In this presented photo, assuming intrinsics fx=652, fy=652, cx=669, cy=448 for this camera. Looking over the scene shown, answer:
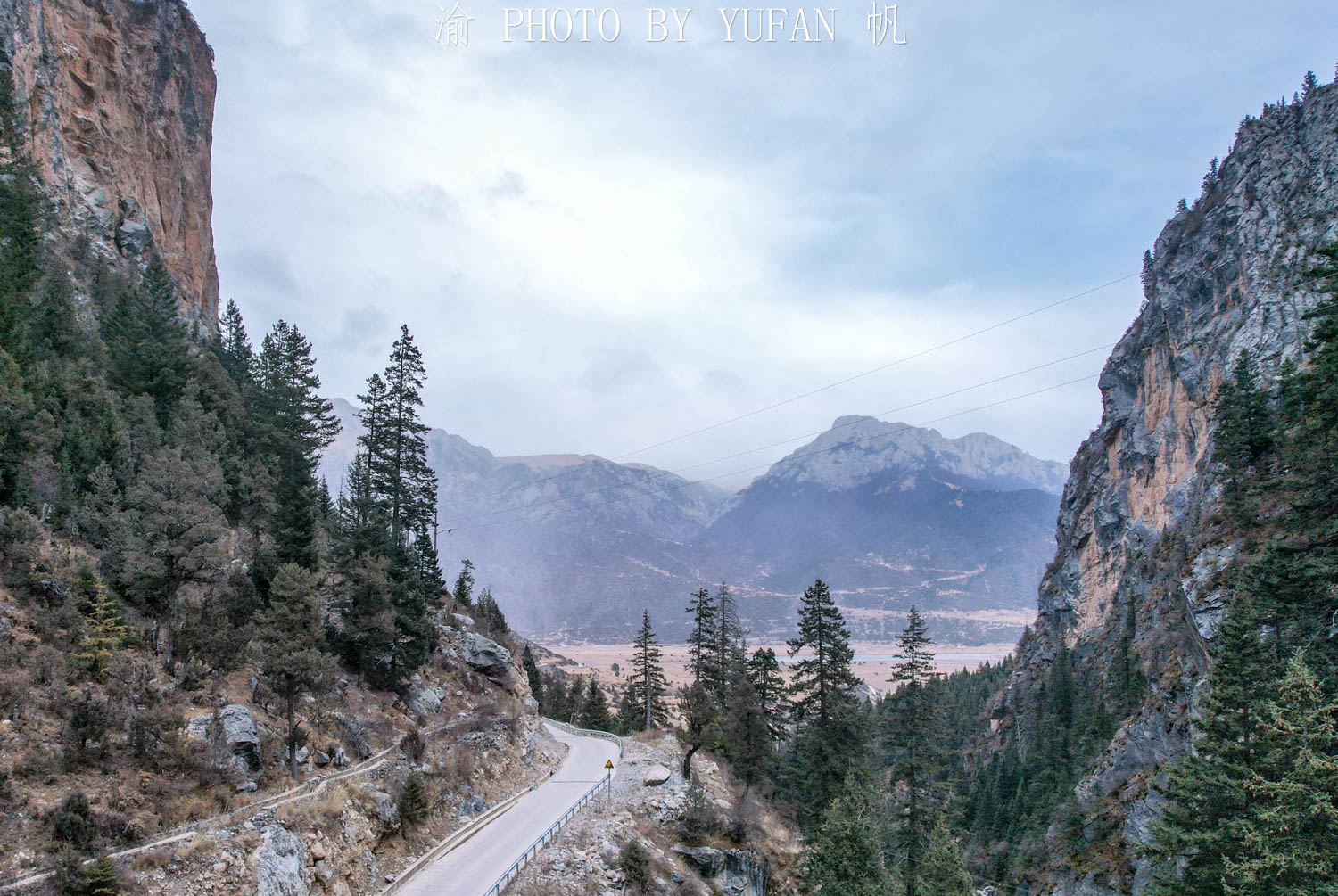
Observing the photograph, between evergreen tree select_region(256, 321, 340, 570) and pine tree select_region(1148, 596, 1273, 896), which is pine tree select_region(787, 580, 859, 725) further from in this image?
evergreen tree select_region(256, 321, 340, 570)

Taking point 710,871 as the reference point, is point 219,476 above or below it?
above

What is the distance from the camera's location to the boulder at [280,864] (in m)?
15.6

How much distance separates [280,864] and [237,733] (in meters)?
4.46

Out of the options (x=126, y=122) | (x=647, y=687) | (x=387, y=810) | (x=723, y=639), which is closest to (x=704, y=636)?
(x=723, y=639)

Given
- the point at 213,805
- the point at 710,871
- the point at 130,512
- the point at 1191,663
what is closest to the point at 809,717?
the point at 710,871

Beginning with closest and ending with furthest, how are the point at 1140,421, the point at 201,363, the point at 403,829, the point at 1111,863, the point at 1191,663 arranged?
the point at 403,829, the point at 1111,863, the point at 1191,663, the point at 201,363, the point at 1140,421

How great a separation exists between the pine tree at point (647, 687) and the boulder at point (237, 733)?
1341 inches

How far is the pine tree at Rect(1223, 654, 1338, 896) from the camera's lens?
14211 millimetres

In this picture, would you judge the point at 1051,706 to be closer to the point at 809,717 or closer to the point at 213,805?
the point at 809,717

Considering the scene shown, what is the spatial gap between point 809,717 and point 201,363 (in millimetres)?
41415

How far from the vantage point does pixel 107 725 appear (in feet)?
53.8

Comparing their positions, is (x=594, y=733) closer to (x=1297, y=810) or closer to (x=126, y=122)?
(x=1297, y=810)

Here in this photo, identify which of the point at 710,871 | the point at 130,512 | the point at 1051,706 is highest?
the point at 130,512

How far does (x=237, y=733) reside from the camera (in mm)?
18922
